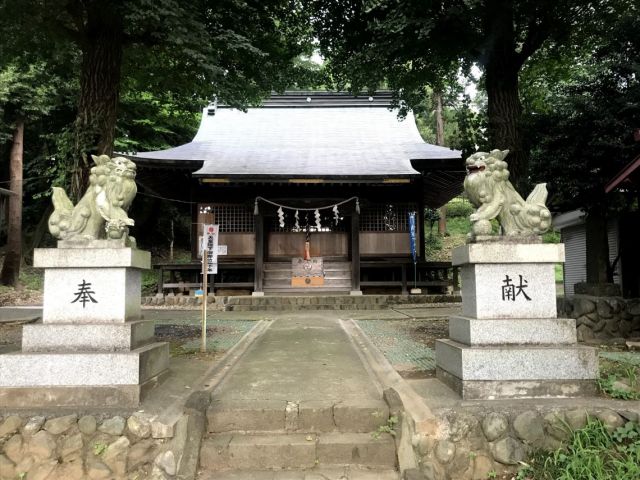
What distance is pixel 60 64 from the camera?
8930mm

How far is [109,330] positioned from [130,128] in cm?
1909

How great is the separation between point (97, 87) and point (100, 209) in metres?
3.56

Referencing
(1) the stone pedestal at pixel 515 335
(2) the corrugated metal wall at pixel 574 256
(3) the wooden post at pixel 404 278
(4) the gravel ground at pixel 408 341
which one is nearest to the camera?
(1) the stone pedestal at pixel 515 335

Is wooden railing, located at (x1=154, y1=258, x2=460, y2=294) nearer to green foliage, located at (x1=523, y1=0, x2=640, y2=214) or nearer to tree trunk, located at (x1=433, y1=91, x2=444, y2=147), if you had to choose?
green foliage, located at (x1=523, y1=0, x2=640, y2=214)

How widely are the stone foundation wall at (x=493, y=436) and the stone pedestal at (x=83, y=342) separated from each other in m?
2.68

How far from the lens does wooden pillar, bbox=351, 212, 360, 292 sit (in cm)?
1435

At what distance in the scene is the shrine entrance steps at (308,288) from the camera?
48.7 ft

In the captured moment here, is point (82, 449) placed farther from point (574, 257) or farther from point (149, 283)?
point (149, 283)

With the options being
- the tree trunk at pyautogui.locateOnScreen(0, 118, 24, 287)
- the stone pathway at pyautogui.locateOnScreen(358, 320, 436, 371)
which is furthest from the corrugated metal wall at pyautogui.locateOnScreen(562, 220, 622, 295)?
the tree trunk at pyautogui.locateOnScreen(0, 118, 24, 287)

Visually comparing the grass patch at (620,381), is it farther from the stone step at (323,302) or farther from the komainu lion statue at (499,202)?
the stone step at (323,302)

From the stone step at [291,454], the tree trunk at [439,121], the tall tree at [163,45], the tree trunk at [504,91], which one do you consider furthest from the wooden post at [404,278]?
the tree trunk at [439,121]

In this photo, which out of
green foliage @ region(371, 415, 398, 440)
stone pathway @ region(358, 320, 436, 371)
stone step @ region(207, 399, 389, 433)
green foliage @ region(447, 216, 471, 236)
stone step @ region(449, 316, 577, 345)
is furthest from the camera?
green foliage @ region(447, 216, 471, 236)

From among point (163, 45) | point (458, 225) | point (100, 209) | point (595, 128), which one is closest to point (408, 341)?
point (100, 209)

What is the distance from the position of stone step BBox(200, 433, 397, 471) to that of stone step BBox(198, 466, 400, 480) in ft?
0.16
